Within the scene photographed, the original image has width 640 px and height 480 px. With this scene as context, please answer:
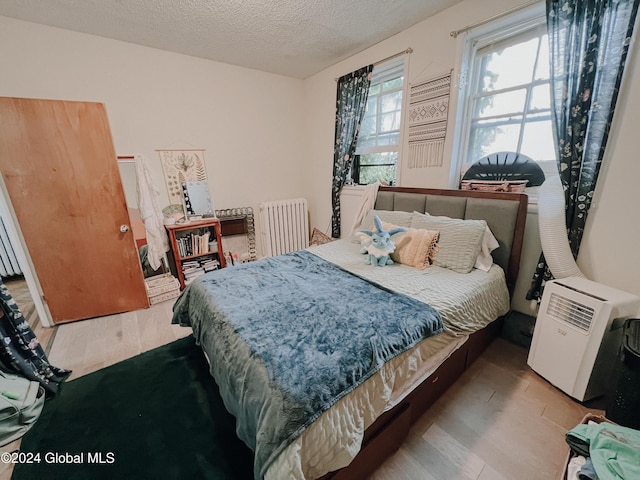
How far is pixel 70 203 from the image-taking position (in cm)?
224

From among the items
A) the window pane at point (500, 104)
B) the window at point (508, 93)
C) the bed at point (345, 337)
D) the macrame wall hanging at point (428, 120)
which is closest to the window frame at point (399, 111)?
the macrame wall hanging at point (428, 120)

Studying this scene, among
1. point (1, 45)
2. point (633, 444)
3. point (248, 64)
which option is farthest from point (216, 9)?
point (633, 444)

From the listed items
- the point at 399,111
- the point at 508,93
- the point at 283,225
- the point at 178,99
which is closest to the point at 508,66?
the point at 508,93

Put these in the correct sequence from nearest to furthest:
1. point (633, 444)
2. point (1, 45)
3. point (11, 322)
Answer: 1. point (633, 444)
2. point (11, 322)
3. point (1, 45)

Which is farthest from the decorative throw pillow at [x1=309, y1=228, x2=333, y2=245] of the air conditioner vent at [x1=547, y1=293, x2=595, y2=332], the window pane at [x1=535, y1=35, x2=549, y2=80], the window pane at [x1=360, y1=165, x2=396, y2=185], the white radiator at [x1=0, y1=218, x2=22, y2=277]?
the white radiator at [x1=0, y1=218, x2=22, y2=277]

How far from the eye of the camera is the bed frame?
3.72 feet

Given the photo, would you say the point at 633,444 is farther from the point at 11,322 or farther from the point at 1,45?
the point at 1,45

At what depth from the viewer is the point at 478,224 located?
6.30ft

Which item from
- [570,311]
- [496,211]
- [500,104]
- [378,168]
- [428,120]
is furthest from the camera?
[378,168]

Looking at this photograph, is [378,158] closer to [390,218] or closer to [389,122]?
[389,122]

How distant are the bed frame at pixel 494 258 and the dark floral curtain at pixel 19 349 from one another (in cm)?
194

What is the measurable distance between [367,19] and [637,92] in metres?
1.95

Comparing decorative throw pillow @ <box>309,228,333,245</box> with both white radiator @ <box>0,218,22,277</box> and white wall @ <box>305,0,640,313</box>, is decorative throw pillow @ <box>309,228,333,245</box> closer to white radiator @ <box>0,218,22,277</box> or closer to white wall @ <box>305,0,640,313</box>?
white wall @ <box>305,0,640,313</box>

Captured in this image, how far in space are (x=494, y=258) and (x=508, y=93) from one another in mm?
1359
